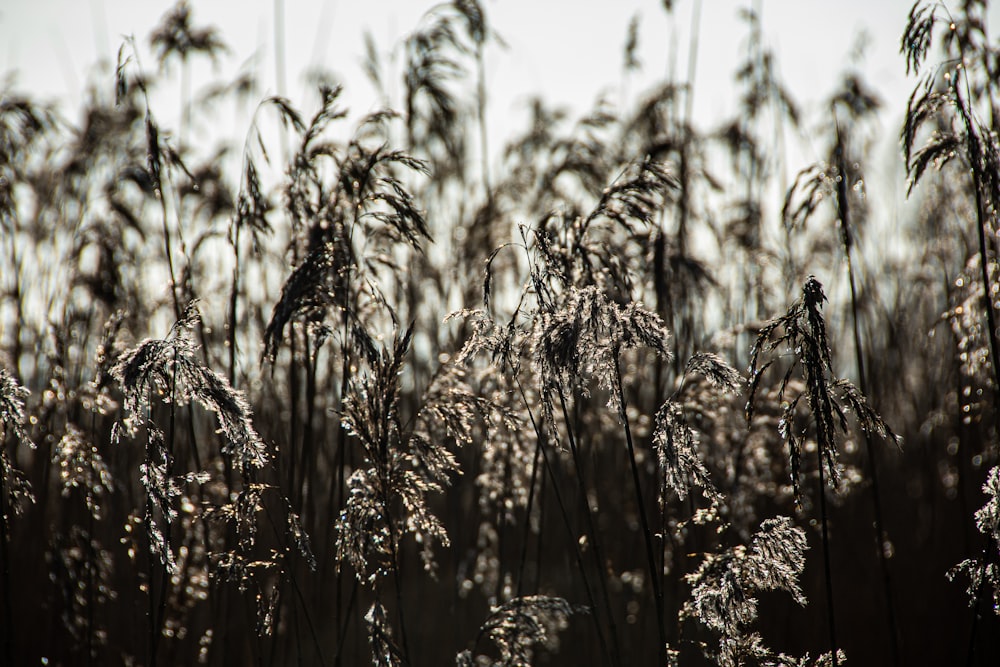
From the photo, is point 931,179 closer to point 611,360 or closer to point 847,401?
point 847,401

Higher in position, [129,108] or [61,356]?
[129,108]

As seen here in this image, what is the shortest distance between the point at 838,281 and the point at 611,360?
3.89 m

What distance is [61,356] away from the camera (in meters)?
3.07

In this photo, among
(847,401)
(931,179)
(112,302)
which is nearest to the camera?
(847,401)

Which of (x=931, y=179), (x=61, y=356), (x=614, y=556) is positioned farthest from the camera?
(x=931, y=179)

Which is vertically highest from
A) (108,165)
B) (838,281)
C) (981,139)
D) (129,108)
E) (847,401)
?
(129,108)

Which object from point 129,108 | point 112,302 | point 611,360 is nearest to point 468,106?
point 129,108

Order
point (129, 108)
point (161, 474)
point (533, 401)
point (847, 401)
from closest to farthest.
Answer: point (847, 401), point (161, 474), point (533, 401), point (129, 108)

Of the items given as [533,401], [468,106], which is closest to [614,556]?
[533,401]

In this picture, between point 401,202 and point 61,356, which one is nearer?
point 401,202

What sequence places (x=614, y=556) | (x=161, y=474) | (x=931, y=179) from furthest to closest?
(x=931, y=179)
(x=614, y=556)
(x=161, y=474)

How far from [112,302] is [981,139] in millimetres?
3536

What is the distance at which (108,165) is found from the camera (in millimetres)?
4910

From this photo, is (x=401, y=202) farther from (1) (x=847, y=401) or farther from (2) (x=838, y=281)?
(2) (x=838, y=281)
